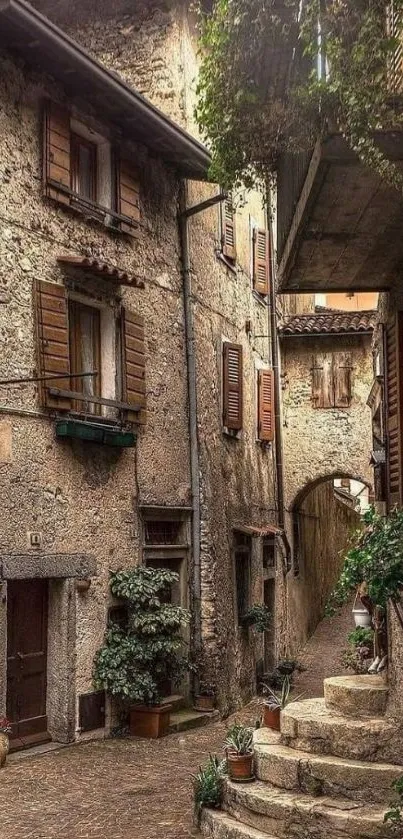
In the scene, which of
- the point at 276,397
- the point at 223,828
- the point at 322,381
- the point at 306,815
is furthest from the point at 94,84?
the point at 322,381

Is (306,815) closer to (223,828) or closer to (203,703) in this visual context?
(223,828)

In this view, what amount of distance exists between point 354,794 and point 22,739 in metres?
4.81

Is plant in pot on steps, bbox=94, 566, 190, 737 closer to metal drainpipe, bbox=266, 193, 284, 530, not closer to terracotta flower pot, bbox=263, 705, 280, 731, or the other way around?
terracotta flower pot, bbox=263, 705, 280, 731

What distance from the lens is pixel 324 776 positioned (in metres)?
7.05

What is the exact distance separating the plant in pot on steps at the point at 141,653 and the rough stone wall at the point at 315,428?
807 centimetres

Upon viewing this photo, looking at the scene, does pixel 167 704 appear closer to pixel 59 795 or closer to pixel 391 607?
pixel 59 795

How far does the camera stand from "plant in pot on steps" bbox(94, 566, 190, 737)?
1118 cm

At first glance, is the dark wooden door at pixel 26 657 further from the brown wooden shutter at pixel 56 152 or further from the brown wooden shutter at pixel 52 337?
the brown wooden shutter at pixel 56 152

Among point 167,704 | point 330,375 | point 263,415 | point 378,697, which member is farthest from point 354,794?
point 330,375

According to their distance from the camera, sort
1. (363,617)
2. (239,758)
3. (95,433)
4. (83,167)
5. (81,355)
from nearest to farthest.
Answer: (239,758) → (363,617) → (95,433) → (81,355) → (83,167)

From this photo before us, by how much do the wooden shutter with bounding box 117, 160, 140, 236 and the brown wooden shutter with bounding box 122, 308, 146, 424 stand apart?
123 cm

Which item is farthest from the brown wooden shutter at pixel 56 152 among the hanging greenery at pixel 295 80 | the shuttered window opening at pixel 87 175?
the hanging greenery at pixel 295 80

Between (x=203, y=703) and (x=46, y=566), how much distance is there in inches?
146

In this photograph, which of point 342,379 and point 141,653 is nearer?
point 141,653
